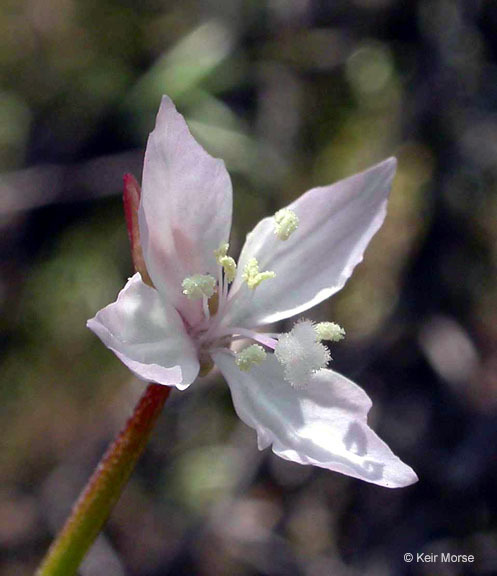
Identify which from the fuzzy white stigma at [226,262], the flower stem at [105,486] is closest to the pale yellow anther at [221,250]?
the fuzzy white stigma at [226,262]

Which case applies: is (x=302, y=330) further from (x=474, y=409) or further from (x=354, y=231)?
(x=474, y=409)

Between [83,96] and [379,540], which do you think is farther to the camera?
[83,96]

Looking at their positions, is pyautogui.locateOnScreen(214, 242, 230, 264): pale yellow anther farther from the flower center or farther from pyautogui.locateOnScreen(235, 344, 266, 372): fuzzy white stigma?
pyautogui.locateOnScreen(235, 344, 266, 372): fuzzy white stigma

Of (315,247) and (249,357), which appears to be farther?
(315,247)

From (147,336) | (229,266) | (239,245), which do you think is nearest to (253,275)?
(229,266)

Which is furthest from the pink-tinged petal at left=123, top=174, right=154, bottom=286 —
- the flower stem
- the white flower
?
the flower stem

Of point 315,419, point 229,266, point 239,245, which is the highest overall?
point 229,266

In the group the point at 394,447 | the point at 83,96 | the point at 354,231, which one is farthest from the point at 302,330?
the point at 83,96

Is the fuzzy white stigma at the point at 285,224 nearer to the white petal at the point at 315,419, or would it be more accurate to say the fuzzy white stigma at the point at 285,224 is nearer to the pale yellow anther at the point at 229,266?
the pale yellow anther at the point at 229,266

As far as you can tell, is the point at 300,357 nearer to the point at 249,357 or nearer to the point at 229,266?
the point at 249,357
